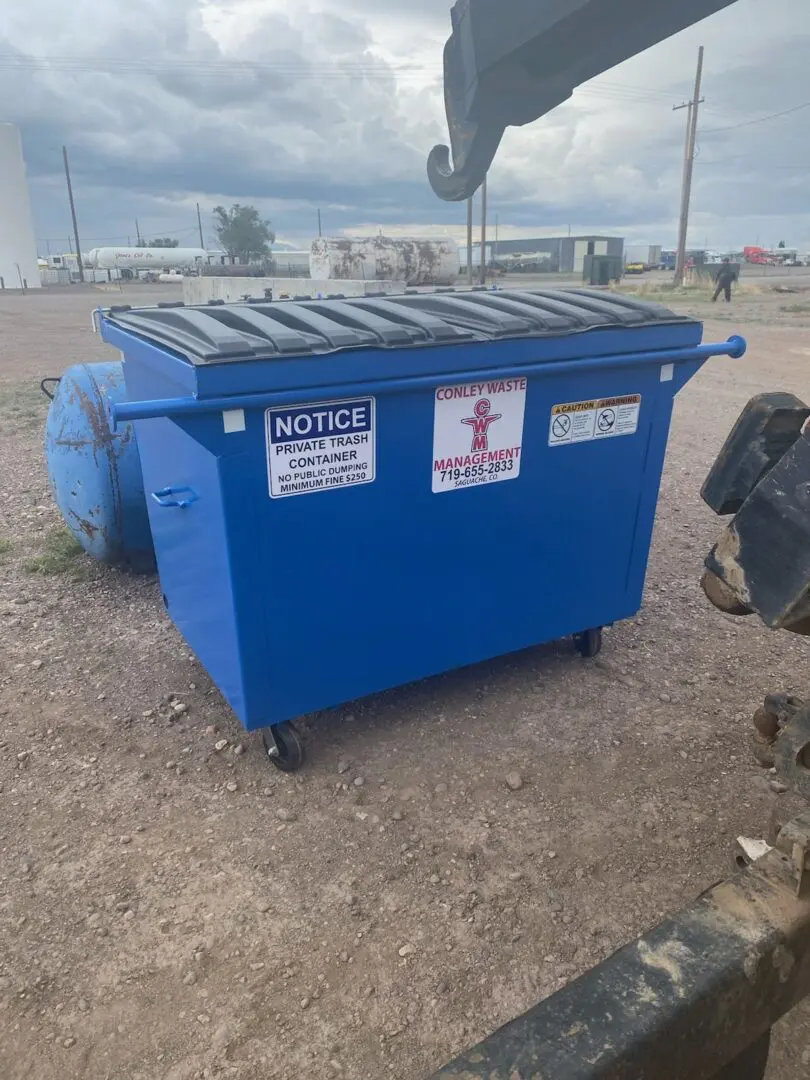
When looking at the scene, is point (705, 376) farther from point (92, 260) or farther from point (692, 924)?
point (92, 260)

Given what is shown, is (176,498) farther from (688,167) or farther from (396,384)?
(688,167)

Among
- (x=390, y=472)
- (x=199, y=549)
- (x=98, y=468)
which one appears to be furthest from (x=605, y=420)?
(x=98, y=468)

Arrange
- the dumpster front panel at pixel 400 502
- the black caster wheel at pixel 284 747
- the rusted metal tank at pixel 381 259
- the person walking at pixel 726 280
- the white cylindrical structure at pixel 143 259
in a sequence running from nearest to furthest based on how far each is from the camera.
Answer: the dumpster front panel at pixel 400 502 < the black caster wheel at pixel 284 747 < the rusted metal tank at pixel 381 259 < the person walking at pixel 726 280 < the white cylindrical structure at pixel 143 259

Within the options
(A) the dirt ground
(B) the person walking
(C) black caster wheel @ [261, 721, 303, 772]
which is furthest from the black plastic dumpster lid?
(B) the person walking

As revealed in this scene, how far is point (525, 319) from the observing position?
273 cm

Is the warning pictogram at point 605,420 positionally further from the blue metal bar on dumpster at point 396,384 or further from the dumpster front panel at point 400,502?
the blue metal bar on dumpster at point 396,384

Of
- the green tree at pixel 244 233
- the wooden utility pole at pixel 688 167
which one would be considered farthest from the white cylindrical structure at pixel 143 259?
the wooden utility pole at pixel 688 167

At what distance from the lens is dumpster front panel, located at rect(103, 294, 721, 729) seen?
240 centimetres

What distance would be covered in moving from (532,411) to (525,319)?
317 mm

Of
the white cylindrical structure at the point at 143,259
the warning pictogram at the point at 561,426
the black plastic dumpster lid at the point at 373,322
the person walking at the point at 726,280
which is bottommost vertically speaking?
the white cylindrical structure at the point at 143,259

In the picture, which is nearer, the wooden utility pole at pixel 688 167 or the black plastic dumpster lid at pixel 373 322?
the black plastic dumpster lid at pixel 373 322

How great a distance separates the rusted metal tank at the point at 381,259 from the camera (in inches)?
728

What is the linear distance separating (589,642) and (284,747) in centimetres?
146

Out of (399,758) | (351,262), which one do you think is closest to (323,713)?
(399,758)
